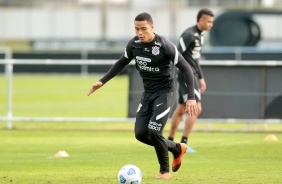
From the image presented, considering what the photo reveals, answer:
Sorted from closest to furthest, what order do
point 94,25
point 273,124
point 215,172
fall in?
1. point 215,172
2. point 273,124
3. point 94,25

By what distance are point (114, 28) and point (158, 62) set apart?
53.7 meters

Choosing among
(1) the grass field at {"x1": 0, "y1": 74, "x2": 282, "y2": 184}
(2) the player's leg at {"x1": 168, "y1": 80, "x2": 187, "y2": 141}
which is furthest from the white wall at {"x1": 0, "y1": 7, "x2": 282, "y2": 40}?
(2) the player's leg at {"x1": 168, "y1": 80, "x2": 187, "y2": 141}

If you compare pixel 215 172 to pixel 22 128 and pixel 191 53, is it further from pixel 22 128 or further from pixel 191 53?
pixel 22 128

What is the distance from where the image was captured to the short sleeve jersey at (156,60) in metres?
10.9

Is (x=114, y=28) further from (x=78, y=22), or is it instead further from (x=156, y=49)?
(x=156, y=49)

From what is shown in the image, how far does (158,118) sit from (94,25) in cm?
5401

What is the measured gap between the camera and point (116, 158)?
13758 mm

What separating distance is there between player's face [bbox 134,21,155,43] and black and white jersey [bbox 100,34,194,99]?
153 mm

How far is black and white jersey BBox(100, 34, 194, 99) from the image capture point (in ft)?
35.9

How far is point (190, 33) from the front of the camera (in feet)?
48.3

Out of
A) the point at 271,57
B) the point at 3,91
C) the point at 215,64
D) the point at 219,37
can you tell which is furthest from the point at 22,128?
the point at 219,37

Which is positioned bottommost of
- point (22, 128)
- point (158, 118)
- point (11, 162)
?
point (22, 128)

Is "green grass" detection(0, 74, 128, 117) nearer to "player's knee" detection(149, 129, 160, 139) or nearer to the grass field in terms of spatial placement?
the grass field

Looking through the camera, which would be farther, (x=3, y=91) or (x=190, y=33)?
(x=3, y=91)
